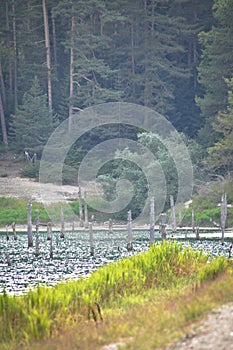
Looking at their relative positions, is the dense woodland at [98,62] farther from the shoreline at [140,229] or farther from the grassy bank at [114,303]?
the grassy bank at [114,303]

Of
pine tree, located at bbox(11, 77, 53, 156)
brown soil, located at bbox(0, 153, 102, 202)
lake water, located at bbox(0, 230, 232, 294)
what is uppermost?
pine tree, located at bbox(11, 77, 53, 156)

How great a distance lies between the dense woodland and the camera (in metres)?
81.4

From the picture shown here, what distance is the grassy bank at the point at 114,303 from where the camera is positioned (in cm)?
1477

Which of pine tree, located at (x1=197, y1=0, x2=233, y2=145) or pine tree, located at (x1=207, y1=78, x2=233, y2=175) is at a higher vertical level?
pine tree, located at (x1=197, y1=0, x2=233, y2=145)

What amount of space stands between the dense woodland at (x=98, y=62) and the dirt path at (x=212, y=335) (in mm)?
65431

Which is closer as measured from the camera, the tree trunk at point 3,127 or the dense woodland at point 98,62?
the dense woodland at point 98,62

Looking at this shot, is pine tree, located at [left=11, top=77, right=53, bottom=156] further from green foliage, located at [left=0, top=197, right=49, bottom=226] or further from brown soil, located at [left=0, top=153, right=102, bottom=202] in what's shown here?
green foliage, located at [left=0, top=197, right=49, bottom=226]

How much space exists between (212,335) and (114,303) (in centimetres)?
546

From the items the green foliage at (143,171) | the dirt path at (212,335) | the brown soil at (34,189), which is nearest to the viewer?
the dirt path at (212,335)

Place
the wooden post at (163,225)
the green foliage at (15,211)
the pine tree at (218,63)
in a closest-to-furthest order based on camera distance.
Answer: the wooden post at (163,225)
the green foliage at (15,211)
the pine tree at (218,63)

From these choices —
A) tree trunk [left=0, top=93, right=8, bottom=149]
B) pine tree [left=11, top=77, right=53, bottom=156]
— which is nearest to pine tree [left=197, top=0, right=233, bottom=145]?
pine tree [left=11, top=77, right=53, bottom=156]

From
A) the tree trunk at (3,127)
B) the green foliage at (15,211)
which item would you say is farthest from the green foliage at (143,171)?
the tree trunk at (3,127)

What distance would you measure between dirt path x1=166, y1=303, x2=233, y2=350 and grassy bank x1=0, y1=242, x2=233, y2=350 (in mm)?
347

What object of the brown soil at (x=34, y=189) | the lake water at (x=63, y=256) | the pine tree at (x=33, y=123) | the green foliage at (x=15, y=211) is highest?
the pine tree at (x=33, y=123)
